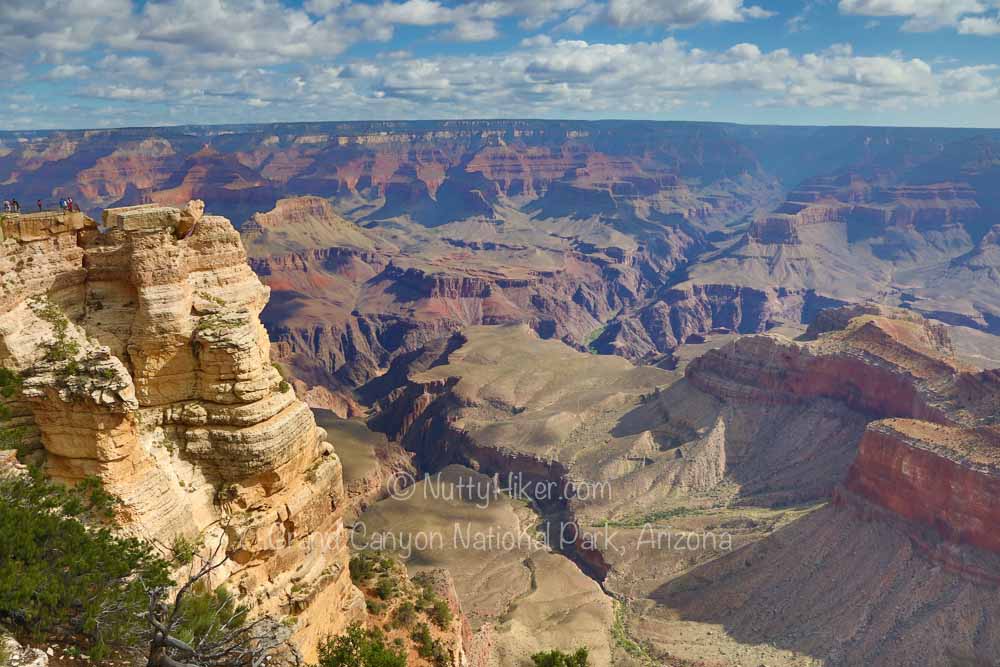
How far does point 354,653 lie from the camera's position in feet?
77.8

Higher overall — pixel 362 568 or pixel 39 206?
pixel 39 206

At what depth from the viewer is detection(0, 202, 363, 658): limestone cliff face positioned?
63.9 feet

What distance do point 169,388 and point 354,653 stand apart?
11.1 meters

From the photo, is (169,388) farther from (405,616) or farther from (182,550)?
(405,616)

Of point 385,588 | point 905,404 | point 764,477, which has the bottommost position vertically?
point 764,477

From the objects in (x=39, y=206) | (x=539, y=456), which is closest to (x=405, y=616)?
(x=39, y=206)

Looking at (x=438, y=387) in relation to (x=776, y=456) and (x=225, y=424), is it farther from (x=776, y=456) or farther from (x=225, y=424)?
(x=225, y=424)

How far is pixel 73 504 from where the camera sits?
1841 cm

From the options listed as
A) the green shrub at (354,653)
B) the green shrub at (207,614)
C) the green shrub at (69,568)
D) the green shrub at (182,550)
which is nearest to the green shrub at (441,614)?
the green shrub at (354,653)

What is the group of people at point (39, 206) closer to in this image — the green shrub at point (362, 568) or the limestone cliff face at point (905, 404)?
the green shrub at point (362, 568)

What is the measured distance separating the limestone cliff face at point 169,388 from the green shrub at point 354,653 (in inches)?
33.8

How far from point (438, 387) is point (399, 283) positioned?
77.3 m

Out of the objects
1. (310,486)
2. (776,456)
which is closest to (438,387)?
(776,456)

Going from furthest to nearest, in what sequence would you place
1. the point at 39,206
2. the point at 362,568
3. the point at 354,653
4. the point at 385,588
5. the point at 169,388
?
the point at 362,568
the point at 385,588
the point at 354,653
the point at 39,206
the point at 169,388
